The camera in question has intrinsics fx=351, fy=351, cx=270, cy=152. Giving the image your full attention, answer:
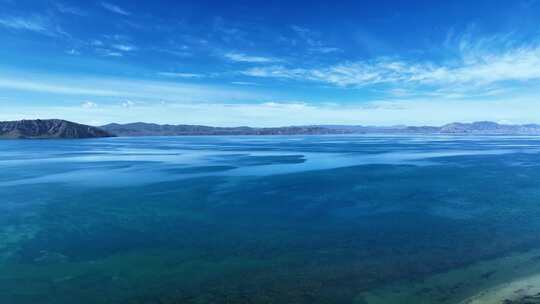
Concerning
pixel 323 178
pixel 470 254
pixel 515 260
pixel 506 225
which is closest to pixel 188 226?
pixel 470 254

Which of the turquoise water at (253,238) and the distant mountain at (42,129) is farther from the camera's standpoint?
the distant mountain at (42,129)

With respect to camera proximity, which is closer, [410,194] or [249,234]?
[249,234]

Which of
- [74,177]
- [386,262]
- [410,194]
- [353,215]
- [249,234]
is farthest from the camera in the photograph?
[74,177]

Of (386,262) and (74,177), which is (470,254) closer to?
(386,262)

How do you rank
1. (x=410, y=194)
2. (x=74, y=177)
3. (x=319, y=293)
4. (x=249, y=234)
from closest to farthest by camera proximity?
(x=319, y=293) < (x=249, y=234) < (x=410, y=194) < (x=74, y=177)

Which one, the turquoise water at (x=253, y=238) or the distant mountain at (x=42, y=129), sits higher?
the distant mountain at (x=42, y=129)

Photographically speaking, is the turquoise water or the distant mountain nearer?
the turquoise water

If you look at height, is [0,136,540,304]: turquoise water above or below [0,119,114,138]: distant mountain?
below

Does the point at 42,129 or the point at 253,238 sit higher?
the point at 42,129
